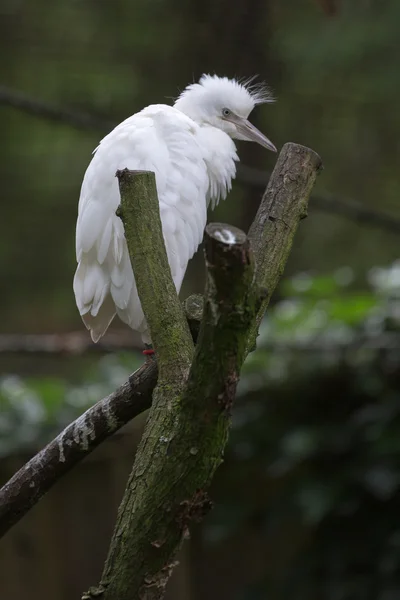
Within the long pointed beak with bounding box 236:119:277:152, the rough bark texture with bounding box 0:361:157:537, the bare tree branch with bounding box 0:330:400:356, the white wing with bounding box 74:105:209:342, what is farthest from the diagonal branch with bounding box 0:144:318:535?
the bare tree branch with bounding box 0:330:400:356

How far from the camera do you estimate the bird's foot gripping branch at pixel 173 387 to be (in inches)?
42.2

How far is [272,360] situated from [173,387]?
8.07ft

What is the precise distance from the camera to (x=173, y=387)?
131cm

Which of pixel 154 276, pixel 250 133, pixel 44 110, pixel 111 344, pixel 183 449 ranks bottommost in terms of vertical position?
pixel 183 449

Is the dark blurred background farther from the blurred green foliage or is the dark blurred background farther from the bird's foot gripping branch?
the bird's foot gripping branch

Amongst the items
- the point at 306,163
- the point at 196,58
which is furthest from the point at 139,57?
the point at 306,163

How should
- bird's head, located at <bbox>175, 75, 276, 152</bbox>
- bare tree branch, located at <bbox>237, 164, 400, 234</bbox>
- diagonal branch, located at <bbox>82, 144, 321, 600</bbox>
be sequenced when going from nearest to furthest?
diagonal branch, located at <bbox>82, 144, 321, 600</bbox> → bird's head, located at <bbox>175, 75, 276, 152</bbox> → bare tree branch, located at <bbox>237, 164, 400, 234</bbox>

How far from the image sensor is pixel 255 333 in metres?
1.46

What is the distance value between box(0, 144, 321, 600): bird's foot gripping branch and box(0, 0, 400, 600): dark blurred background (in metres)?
1.51

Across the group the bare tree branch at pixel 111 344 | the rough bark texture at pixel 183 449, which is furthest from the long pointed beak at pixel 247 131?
the rough bark texture at pixel 183 449

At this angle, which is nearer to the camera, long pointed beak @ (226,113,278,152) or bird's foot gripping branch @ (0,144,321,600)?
bird's foot gripping branch @ (0,144,321,600)

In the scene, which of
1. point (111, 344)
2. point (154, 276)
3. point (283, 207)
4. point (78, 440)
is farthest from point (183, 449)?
point (111, 344)

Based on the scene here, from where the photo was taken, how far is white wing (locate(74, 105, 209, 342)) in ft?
6.95

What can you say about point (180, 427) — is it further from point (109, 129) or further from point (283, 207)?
point (109, 129)
